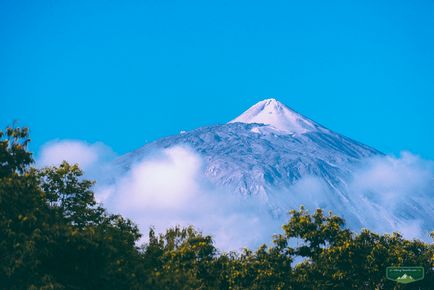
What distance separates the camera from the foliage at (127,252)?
115ft

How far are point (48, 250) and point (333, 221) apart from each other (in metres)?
28.9

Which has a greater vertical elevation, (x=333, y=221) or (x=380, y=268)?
(x=333, y=221)

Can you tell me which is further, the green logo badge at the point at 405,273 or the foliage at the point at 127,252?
the green logo badge at the point at 405,273

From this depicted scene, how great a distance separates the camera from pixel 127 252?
46031mm

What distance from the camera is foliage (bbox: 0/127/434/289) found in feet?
115

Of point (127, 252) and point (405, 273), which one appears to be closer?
point (405, 273)

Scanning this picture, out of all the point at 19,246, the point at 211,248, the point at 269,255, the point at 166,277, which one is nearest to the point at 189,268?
the point at 211,248

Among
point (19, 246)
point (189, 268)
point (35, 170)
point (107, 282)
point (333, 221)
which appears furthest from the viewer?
point (333, 221)

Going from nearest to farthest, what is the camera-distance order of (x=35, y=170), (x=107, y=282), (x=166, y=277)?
(x=107, y=282) → (x=166, y=277) → (x=35, y=170)

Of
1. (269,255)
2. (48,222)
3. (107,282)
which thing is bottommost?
(107,282)

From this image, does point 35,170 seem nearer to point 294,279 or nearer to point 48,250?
point 48,250

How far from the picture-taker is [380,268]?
56.4 m

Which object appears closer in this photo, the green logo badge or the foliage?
the foliage

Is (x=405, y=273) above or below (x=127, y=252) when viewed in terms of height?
below
